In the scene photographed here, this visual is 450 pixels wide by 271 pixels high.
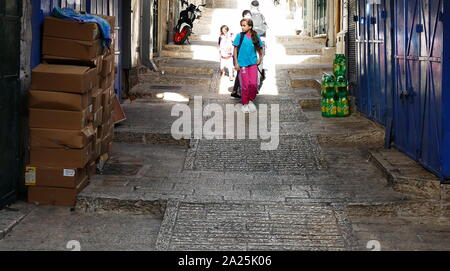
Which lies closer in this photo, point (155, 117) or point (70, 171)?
point (70, 171)

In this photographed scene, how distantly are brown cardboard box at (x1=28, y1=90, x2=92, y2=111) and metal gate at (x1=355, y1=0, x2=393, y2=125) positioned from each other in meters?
4.48

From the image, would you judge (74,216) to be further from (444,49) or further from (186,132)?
(444,49)

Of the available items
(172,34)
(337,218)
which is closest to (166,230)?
(337,218)

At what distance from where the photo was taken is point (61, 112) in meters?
6.00

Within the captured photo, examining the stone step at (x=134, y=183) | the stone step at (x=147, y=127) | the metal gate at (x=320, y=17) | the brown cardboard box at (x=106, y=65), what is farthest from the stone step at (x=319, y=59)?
the brown cardboard box at (x=106, y=65)

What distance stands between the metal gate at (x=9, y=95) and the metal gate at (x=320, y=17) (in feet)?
40.1

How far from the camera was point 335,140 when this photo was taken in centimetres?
883

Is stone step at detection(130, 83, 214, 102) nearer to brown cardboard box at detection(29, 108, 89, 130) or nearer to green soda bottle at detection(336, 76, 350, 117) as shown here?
green soda bottle at detection(336, 76, 350, 117)

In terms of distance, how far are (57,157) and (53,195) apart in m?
0.42

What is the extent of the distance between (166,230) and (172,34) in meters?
14.0

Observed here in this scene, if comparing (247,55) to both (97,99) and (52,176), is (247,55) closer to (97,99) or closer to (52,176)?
(97,99)

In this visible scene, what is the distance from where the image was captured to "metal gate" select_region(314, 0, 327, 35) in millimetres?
16984

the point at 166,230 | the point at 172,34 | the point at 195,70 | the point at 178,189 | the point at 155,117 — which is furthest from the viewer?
the point at 172,34

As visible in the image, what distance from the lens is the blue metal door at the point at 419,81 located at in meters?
6.24
